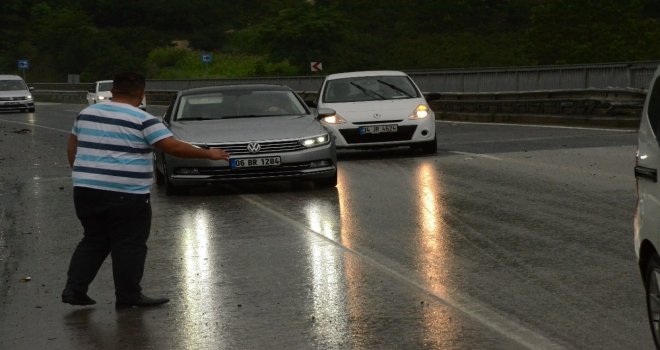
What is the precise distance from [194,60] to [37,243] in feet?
299

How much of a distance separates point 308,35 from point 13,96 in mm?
33644

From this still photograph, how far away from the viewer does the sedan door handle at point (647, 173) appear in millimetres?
6070

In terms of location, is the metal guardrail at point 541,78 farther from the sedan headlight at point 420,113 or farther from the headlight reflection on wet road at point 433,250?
the headlight reflection on wet road at point 433,250

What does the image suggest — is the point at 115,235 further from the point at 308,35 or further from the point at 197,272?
the point at 308,35

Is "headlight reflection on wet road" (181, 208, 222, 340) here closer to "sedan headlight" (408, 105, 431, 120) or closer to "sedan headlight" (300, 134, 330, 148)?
"sedan headlight" (300, 134, 330, 148)

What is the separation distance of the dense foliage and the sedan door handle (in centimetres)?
7110

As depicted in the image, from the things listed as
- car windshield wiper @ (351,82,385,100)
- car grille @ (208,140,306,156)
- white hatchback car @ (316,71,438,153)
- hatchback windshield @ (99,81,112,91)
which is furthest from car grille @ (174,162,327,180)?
hatchback windshield @ (99,81,112,91)

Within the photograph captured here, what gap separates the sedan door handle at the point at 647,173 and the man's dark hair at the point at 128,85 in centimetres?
323

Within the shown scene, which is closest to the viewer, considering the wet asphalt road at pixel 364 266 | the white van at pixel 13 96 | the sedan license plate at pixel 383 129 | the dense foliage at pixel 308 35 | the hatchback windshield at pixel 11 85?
the wet asphalt road at pixel 364 266

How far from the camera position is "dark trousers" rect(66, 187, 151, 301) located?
8078 millimetres

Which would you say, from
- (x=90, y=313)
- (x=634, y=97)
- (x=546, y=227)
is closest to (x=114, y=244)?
(x=90, y=313)

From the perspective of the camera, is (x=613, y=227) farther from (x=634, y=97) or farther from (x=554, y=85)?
(x=554, y=85)

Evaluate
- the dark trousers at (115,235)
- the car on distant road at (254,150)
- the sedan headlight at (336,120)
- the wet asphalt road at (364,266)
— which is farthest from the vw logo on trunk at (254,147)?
the dark trousers at (115,235)

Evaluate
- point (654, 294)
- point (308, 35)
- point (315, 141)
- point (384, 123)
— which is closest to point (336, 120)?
point (384, 123)
